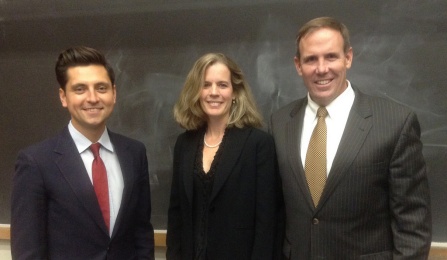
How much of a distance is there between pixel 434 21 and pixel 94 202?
5.54 ft

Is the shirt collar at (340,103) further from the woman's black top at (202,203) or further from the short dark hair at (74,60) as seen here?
the short dark hair at (74,60)

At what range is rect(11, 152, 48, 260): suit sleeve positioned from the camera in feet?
4.74

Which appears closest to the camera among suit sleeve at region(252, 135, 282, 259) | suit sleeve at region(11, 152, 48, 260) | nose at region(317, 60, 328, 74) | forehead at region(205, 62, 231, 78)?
suit sleeve at region(11, 152, 48, 260)

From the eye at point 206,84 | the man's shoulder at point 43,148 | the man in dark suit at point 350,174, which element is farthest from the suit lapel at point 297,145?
the man's shoulder at point 43,148

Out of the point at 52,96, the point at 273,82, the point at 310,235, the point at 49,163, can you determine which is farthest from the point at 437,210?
the point at 52,96

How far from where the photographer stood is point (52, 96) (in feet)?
7.52

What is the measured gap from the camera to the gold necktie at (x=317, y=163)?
1.56 meters

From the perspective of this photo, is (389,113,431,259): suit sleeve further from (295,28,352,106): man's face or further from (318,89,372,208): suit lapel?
(295,28,352,106): man's face

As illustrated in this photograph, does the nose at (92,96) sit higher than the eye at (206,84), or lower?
lower

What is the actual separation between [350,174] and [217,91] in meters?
0.65

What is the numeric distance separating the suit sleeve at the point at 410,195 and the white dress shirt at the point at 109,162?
1037 millimetres

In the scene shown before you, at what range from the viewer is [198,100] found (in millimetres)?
1832

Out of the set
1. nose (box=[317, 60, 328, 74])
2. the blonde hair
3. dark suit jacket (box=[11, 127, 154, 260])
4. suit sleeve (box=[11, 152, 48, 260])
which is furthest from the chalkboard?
suit sleeve (box=[11, 152, 48, 260])

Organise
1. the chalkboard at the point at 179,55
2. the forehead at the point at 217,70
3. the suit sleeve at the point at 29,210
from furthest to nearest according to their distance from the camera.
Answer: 1. the chalkboard at the point at 179,55
2. the forehead at the point at 217,70
3. the suit sleeve at the point at 29,210
